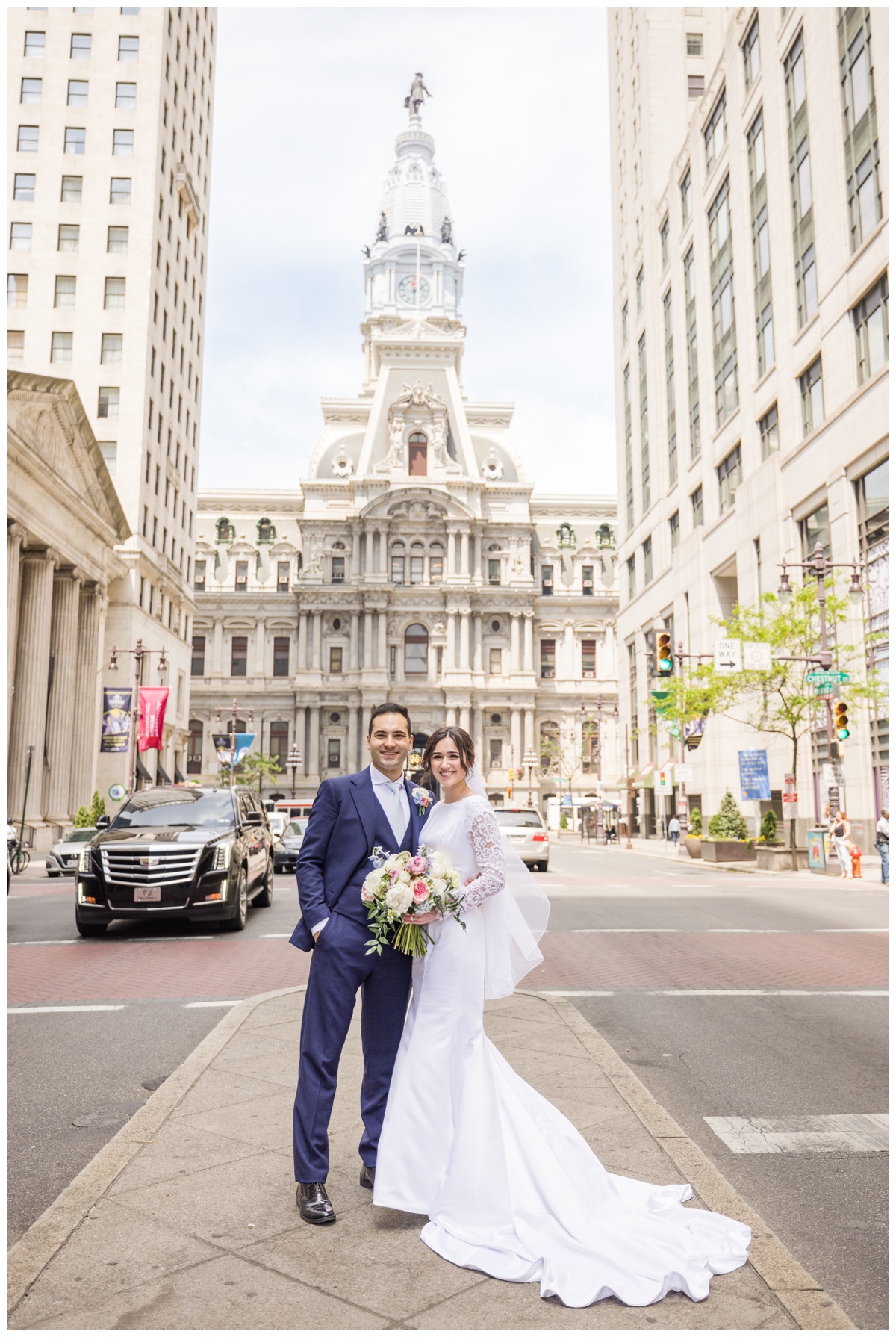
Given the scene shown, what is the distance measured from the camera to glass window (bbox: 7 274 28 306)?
4853cm

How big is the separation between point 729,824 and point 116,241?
131 ft

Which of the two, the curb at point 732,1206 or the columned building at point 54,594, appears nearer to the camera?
the curb at point 732,1206

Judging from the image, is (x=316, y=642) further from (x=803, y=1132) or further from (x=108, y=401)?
(x=803, y=1132)

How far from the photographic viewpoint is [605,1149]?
520 cm

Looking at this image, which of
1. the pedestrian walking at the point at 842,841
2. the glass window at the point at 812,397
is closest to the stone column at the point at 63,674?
the pedestrian walking at the point at 842,841

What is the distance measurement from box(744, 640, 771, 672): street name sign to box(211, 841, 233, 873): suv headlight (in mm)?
20229

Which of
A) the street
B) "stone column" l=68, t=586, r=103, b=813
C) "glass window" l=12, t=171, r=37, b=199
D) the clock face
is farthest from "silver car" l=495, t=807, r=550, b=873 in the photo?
the clock face

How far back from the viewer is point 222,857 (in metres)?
14.2

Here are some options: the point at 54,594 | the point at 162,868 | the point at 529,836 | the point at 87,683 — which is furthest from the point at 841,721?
the point at 87,683

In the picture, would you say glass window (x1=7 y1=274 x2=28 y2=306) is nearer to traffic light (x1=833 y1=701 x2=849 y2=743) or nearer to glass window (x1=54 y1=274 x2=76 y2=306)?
glass window (x1=54 y1=274 x2=76 y2=306)

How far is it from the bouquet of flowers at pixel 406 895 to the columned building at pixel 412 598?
74405 mm

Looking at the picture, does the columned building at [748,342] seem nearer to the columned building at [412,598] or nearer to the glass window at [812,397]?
the glass window at [812,397]

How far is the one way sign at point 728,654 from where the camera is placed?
107ft

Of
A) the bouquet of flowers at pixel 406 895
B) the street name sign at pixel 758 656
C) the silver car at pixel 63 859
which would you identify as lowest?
the silver car at pixel 63 859
